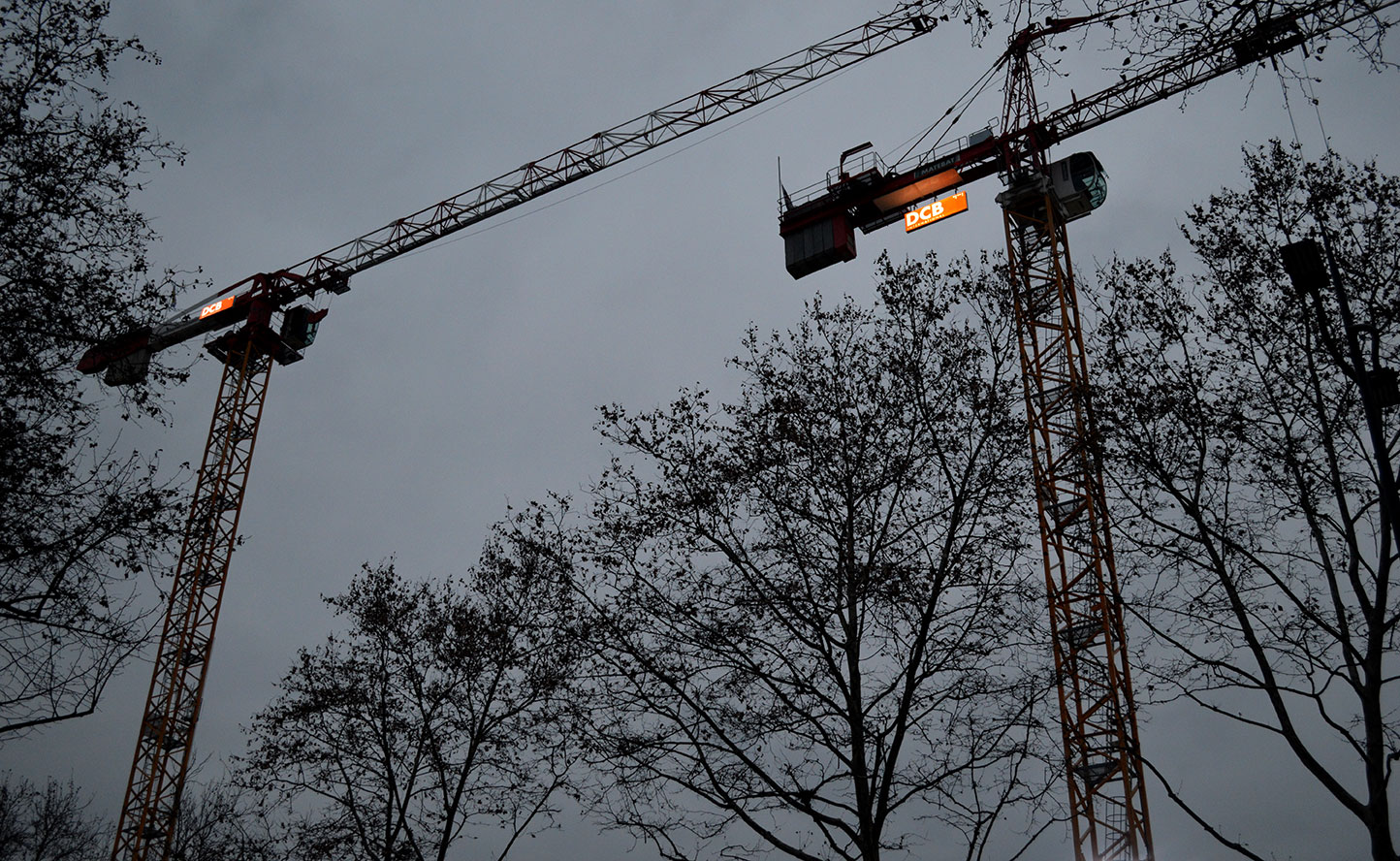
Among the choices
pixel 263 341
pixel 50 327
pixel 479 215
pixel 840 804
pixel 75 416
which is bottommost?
pixel 840 804

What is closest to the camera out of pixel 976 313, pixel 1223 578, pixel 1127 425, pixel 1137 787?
pixel 1223 578

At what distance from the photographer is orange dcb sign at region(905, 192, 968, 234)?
38.7 m

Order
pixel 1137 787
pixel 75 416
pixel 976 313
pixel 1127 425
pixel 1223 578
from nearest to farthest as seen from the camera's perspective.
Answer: pixel 75 416
pixel 1223 578
pixel 1127 425
pixel 976 313
pixel 1137 787

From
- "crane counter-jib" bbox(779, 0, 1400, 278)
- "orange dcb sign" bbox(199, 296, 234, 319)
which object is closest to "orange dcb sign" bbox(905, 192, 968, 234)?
"crane counter-jib" bbox(779, 0, 1400, 278)

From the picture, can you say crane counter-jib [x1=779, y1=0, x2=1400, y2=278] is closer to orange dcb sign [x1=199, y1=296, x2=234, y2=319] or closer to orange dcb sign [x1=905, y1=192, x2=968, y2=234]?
orange dcb sign [x1=905, y1=192, x2=968, y2=234]

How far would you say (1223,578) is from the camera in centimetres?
1384

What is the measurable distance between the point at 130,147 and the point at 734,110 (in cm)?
3680

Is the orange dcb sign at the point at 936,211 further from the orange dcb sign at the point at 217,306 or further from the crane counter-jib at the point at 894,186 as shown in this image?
the orange dcb sign at the point at 217,306

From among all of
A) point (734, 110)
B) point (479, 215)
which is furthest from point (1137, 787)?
point (479, 215)

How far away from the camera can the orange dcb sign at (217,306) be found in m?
50.9

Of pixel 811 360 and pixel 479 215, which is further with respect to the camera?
pixel 479 215

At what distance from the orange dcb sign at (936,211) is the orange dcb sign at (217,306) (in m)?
33.8

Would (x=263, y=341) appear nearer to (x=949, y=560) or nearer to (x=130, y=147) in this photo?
(x=130, y=147)

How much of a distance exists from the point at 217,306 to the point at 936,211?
117 feet
